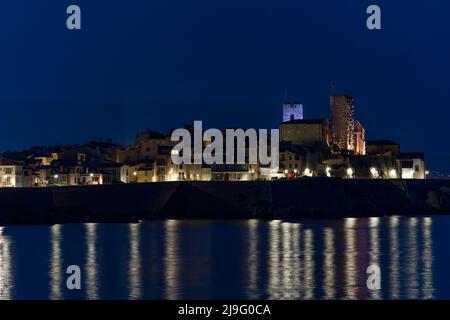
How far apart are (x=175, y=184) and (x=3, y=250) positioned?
62.7 ft

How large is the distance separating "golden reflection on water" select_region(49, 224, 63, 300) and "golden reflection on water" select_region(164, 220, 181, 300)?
311 centimetres

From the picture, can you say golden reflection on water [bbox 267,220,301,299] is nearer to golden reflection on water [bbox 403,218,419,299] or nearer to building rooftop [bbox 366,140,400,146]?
golden reflection on water [bbox 403,218,419,299]

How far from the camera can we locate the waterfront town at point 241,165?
224ft

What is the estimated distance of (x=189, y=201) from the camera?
61.7 meters

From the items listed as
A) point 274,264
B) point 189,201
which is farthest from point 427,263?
point 189,201

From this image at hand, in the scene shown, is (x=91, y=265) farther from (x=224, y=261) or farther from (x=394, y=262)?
(x=394, y=262)

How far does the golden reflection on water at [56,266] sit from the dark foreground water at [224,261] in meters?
0.03

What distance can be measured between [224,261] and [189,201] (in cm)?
2255

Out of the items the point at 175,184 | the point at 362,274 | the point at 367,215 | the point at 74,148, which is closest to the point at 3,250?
the point at 362,274

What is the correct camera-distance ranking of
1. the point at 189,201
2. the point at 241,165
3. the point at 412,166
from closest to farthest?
the point at 189,201 → the point at 241,165 → the point at 412,166

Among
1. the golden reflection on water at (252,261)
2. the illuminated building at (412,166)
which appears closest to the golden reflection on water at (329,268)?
the golden reflection on water at (252,261)

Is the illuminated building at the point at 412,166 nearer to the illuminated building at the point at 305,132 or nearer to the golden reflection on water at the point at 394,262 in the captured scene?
the illuminated building at the point at 305,132

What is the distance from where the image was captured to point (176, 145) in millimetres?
72500
